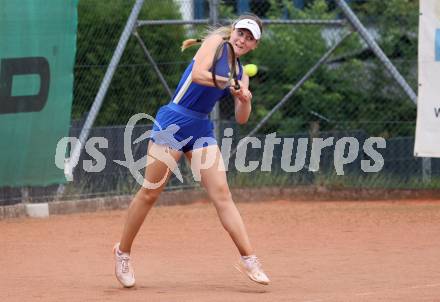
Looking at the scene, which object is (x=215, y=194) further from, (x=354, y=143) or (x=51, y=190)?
(x=354, y=143)

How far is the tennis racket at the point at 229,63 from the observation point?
Answer: 719 cm

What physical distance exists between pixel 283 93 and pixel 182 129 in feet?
24.3

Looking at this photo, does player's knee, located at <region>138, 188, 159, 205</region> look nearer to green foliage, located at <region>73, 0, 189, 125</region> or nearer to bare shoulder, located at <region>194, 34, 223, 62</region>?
bare shoulder, located at <region>194, 34, 223, 62</region>

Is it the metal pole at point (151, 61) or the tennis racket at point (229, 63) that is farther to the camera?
the metal pole at point (151, 61)

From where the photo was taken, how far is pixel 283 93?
14750 mm

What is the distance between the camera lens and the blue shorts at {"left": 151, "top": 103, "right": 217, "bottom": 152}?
7.48 metres

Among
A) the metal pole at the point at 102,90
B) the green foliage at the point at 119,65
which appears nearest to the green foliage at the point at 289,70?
the green foliage at the point at 119,65

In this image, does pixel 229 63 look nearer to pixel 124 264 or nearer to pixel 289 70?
pixel 124 264

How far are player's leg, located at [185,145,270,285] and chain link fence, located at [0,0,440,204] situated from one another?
497 cm

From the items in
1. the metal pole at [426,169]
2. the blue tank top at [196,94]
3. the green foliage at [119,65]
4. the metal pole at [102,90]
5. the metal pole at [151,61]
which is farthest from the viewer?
the metal pole at [426,169]

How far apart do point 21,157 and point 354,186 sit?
13.9 ft

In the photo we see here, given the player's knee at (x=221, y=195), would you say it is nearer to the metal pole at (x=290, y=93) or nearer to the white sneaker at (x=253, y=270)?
the white sneaker at (x=253, y=270)

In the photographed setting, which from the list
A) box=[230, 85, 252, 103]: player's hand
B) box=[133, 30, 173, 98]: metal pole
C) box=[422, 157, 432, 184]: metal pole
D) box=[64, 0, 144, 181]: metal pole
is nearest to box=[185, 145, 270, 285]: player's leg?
box=[230, 85, 252, 103]: player's hand

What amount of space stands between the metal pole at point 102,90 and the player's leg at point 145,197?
4735 mm
